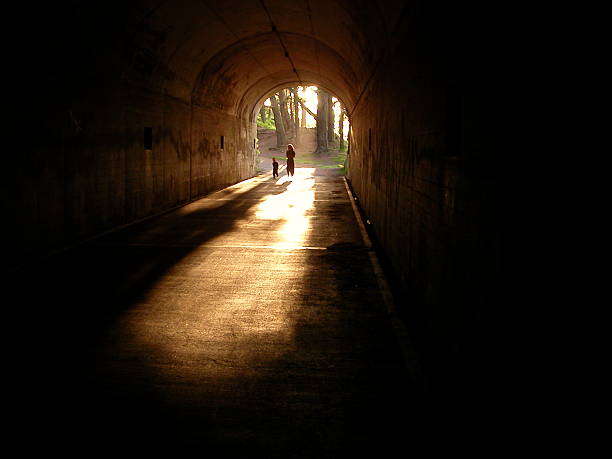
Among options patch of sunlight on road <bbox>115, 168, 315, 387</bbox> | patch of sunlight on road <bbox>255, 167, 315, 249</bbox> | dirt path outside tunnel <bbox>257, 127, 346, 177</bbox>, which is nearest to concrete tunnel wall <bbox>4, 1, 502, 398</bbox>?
patch of sunlight on road <bbox>115, 168, 315, 387</bbox>

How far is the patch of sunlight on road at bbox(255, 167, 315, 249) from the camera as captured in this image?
29.6ft

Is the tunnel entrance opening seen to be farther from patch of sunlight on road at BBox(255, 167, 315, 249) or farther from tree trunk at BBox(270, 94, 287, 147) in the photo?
patch of sunlight on road at BBox(255, 167, 315, 249)

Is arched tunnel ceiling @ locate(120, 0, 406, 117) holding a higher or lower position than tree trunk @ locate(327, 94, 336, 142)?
lower

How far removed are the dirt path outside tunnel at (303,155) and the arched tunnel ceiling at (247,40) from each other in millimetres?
16455

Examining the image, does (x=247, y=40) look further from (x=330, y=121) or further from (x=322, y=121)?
(x=330, y=121)

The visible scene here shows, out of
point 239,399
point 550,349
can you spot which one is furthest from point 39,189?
point 550,349

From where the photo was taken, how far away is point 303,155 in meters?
46.7

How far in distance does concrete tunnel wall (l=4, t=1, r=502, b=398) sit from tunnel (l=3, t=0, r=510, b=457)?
30 mm

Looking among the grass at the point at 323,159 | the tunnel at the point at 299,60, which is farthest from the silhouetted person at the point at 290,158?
the grass at the point at 323,159

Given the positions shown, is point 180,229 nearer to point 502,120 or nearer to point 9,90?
point 9,90

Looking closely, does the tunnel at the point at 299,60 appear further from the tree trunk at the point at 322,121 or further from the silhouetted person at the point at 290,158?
the tree trunk at the point at 322,121

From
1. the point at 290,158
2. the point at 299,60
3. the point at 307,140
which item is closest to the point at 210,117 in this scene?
the point at 299,60

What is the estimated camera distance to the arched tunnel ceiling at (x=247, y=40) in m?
8.93

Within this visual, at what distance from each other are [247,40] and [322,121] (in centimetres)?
3013
